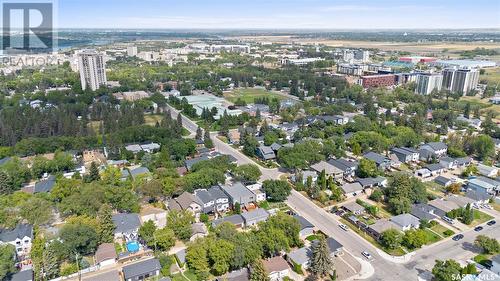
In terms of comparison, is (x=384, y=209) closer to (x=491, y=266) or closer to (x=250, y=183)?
(x=491, y=266)

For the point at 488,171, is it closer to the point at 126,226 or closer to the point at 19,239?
the point at 126,226

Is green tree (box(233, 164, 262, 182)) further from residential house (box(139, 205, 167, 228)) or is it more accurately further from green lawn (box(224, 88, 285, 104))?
green lawn (box(224, 88, 285, 104))

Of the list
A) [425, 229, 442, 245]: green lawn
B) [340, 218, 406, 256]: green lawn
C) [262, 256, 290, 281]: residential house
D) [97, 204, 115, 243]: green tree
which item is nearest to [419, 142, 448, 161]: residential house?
[425, 229, 442, 245]: green lawn

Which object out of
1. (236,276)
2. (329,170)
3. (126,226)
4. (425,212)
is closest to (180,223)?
(126,226)

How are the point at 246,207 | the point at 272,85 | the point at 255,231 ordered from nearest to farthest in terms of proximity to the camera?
the point at 255,231, the point at 246,207, the point at 272,85

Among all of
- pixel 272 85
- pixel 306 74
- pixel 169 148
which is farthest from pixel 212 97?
pixel 169 148
